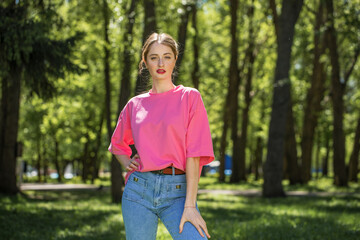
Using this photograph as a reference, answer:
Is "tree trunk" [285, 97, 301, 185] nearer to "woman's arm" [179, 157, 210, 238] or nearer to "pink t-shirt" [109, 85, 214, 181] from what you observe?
"pink t-shirt" [109, 85, 214, 181]

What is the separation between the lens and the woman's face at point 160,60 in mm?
3287

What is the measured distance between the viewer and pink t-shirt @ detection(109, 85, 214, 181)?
3.06m

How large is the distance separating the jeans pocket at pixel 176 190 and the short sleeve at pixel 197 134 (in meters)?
0.19

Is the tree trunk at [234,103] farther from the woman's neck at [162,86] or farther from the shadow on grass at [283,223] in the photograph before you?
the woman's neck at [162,86]

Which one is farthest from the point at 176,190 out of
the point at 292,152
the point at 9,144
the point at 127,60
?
the point at 292,152

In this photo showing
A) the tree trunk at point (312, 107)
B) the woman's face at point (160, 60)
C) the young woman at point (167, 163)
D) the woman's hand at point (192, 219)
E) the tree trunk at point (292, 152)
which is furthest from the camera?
the tree trunk at point (312, 107)

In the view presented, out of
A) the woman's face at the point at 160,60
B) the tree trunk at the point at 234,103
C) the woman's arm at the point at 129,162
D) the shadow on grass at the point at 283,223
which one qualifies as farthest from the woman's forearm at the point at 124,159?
the tree trunk at the point at 234,103

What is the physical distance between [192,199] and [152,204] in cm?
26

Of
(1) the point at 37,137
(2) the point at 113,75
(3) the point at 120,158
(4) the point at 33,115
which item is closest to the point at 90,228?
(3) the point at 120,158

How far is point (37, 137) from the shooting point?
38.2 metres

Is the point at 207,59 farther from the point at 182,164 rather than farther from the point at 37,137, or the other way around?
the point at 182,164

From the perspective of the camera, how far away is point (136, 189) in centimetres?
309

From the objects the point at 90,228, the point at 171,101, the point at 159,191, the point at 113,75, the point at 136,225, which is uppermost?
the point at 113,75

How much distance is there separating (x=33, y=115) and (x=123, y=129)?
1251 inches
